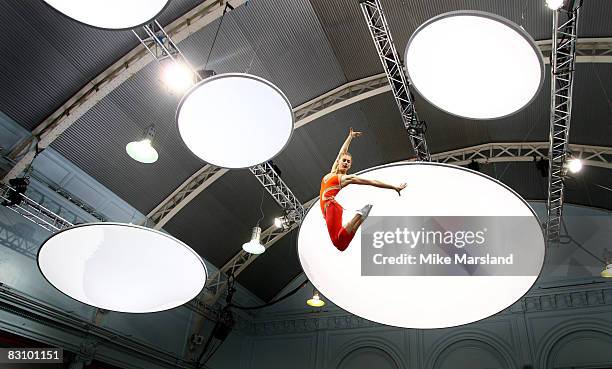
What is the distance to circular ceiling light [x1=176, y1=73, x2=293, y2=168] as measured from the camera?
5.55 metres

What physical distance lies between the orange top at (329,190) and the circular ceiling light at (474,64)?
1444 millimetres

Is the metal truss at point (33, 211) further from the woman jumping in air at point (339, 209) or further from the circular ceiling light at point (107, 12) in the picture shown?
the woman jumping in air at point (339, 209)

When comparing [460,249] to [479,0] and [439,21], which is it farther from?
[479,0]

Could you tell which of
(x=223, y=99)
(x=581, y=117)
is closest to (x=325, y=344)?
(x=581, y=117)

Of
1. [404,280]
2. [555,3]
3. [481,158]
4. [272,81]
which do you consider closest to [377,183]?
[404,280]

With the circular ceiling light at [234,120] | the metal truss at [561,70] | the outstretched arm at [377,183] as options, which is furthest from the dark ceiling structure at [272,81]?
the outstretched arm at [377,183]

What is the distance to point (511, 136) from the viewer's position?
14.5m

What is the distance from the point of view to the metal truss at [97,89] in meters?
10.1

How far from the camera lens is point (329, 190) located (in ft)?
16.4

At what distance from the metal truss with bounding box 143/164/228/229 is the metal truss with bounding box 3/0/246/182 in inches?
154

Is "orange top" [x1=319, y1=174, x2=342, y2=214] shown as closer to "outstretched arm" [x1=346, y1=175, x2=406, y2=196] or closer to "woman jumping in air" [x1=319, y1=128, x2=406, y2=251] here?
"woman jumping in air" [x1=319, y1=128, x2=406, y2=251]

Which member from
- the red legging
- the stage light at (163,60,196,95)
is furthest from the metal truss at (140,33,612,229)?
the red legging

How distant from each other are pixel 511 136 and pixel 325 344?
10156 mm

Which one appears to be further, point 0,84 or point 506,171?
point 506,171
